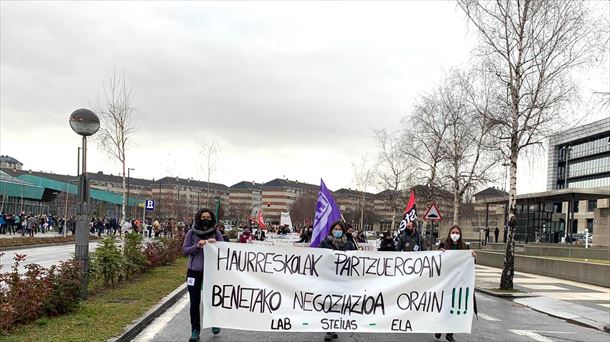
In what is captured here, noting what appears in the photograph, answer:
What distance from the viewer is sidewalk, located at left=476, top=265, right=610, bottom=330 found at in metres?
13.2

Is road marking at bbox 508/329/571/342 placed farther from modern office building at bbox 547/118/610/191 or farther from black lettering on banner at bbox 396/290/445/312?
modern office building at bbox 547/118/610/191

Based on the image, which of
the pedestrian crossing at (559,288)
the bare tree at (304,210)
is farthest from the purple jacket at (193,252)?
the bare tree at (304,210)

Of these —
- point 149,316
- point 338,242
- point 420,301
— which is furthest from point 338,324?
point 149,316

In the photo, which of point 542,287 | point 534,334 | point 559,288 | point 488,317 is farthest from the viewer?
point 542,287

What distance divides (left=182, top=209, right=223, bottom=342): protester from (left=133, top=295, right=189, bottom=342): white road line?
83 cm

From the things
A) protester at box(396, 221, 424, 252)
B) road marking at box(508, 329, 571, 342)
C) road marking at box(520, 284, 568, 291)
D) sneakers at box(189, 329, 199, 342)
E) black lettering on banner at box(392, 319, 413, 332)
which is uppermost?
protester at box(396, 221, 424, 252)

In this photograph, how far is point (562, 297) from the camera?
16781mm

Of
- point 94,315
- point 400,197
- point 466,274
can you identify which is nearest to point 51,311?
point 94,315

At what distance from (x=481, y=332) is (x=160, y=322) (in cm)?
570

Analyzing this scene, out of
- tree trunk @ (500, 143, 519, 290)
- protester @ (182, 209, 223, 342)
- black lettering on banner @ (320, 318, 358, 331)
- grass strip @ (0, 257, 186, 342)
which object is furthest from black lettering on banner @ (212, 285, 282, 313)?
tree trunk @ (500, 143, 519, 290)

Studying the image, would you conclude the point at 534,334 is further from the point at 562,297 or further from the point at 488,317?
the point at 562,297

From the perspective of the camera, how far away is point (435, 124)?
3569cm

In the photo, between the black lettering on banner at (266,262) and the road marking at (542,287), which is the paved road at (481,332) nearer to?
the black lettering on banner at (266,262)

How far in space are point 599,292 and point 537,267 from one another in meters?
6.23
